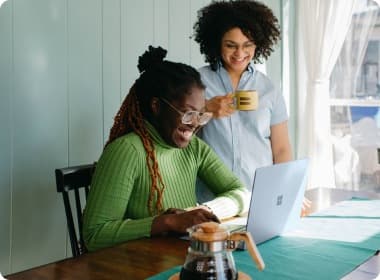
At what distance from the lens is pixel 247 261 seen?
1.12 metres

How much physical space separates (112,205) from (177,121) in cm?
34

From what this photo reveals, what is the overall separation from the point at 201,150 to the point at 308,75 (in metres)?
1.98

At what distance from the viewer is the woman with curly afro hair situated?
2035mm

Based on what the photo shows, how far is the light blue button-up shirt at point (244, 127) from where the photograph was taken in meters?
2.04

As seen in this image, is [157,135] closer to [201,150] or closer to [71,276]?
[201,150]

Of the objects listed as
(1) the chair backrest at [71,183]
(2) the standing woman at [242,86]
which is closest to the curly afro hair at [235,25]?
(2) the standing woman at [242,86]

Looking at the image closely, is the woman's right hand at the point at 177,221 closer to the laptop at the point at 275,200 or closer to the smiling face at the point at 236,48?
the laptop at the point at 275,200

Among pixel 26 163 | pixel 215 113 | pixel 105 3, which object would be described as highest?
pixel 105 3

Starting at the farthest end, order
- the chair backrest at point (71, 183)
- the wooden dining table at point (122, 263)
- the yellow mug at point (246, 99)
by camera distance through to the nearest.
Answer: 1. the yellow mug at point (246, 99)
2. the chair backrest at point (71, 183)
3. the wooden dining table at point (122, 263)

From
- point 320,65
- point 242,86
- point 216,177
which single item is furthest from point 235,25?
point 320,65

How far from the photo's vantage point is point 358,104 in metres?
3.34

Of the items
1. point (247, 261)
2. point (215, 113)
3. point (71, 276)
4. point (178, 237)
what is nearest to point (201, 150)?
point (215, 113)

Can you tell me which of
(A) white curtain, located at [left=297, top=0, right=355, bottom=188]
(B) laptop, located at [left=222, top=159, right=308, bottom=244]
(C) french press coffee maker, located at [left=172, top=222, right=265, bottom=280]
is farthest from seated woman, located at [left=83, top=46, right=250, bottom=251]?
(A) white curtain, located at [left=297, top=0, right=355, bottom=188]

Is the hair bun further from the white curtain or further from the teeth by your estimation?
the white curtain
